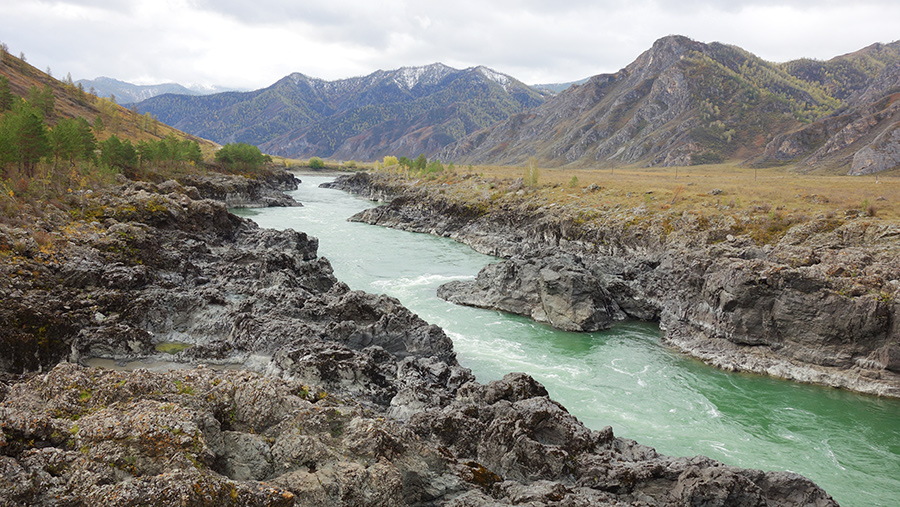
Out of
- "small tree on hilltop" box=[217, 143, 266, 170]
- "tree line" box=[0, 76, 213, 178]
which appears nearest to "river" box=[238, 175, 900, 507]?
"tree line" box=[0, 76, 213, 178]

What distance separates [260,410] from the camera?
11.0 m

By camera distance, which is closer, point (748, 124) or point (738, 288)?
point (738, 288)

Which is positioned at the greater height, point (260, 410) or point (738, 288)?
point (260, 410)

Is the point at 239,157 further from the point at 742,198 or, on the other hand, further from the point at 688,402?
the point at 688,402

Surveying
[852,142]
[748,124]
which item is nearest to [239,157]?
[852,142]

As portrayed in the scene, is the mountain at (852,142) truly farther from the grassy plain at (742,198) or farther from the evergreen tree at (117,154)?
the evergreen tree at (117,154)

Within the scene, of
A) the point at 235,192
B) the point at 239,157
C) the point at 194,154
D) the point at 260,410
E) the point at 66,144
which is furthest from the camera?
the point at 239,157

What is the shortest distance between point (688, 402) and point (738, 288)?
9430 mm

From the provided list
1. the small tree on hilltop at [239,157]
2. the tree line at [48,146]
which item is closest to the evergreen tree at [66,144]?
the tree line at [48,146]

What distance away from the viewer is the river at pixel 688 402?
19.3 m

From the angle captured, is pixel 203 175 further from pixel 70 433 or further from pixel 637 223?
pixel 70 433

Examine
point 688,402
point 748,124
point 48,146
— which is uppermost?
point 748,124

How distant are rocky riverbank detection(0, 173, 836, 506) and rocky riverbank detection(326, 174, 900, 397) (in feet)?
44.8

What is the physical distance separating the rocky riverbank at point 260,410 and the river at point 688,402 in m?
5.67
